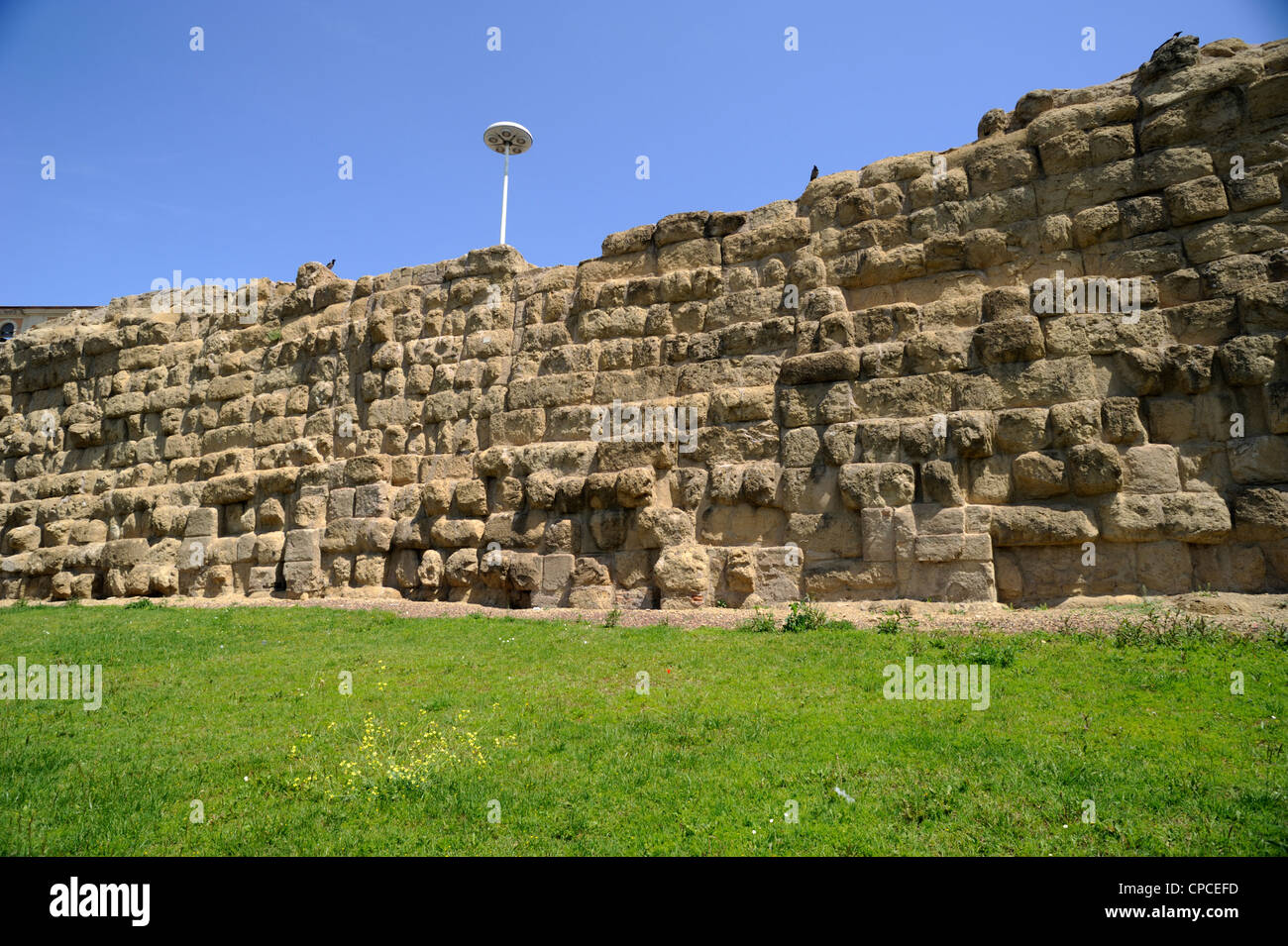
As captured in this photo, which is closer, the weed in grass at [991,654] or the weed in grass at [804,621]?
the weed in grass at [991,654]

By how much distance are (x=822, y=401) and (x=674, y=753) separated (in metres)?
6.18

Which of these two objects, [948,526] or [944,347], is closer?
[948,526]

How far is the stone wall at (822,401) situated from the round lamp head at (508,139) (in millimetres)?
4945

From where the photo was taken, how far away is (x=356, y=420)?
14.3 m

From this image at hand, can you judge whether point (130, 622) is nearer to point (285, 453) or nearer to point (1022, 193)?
Result: point (285, 453)

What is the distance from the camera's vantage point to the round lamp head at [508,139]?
1798 centimetres

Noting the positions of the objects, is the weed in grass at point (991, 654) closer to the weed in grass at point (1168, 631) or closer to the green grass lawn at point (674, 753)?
the green grass lawn at point (674, 753)

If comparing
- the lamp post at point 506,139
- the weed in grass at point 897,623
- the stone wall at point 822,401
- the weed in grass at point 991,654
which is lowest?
the weed in grass at point 991,654

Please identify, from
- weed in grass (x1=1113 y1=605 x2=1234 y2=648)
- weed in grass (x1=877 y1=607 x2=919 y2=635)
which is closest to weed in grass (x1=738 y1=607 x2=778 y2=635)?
weed in grass (x1=877 y1=607 x2=919 y2=635)

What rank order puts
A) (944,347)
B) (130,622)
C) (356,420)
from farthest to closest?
(356,420) → (130,622) → (944,347)

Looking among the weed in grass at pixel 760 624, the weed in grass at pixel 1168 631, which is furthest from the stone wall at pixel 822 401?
the weed in grass at pixel 1168 631

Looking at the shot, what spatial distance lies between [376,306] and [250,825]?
38.4ft

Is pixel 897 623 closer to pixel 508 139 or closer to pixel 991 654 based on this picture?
pixel 991 654

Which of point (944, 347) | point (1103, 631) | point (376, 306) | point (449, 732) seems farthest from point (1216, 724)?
point (376, 306)
